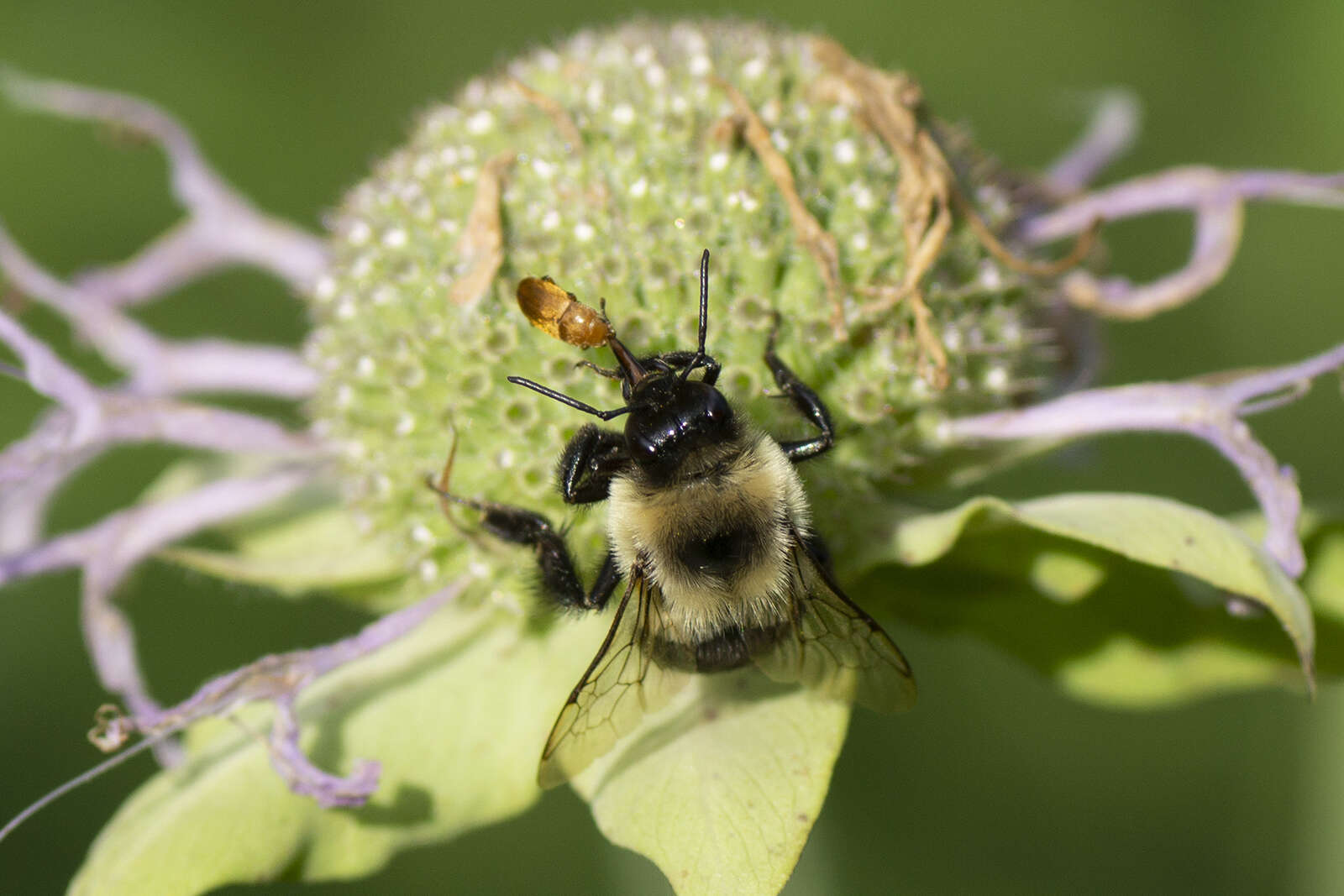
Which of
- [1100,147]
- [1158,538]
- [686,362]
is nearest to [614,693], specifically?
[686,362]

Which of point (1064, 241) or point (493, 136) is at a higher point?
point (493, 136)

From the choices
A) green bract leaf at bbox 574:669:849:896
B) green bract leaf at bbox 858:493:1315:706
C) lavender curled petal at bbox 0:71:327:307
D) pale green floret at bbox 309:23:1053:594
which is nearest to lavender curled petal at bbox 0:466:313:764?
pale green floret at bbox 309:23:1053:594

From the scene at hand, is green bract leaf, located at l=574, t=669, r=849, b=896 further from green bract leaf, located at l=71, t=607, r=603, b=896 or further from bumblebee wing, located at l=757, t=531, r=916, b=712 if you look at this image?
green bract leaf, located at l=71, t=607, r=603, b=896

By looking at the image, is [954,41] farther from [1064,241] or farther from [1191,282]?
[1191,282]

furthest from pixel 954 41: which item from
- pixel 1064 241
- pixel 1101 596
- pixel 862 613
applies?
pixel 862 613

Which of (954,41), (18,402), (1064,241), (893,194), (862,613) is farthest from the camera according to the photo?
(954,41)

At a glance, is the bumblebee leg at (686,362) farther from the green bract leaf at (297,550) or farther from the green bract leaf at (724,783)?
the green bract leaf at (297,550)
